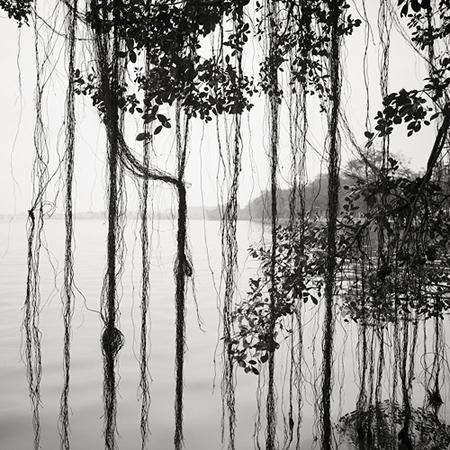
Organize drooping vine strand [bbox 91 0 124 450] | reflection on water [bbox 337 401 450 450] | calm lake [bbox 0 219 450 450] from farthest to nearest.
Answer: calm lake [bbox 0 219 450 450]
reflection on water [bbox 337 401 450 450]
drooping vine strand [bbox 91 0 124 450]

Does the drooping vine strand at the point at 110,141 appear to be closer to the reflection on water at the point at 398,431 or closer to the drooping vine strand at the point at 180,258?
the drooping vine strand at the point at 180,258

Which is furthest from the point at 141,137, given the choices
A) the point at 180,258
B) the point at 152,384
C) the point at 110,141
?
the point at 152,384

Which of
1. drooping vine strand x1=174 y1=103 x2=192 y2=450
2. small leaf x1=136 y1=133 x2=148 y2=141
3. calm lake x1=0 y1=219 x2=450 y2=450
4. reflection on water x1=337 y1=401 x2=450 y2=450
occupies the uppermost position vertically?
small leaf x1=136 y1=133 x2=148 y2=141

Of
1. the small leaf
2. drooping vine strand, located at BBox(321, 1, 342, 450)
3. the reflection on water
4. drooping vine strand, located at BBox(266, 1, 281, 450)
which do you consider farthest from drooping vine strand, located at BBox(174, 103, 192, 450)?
the reflection on water

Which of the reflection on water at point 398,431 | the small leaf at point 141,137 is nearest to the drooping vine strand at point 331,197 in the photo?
the small leaf at point 141,137

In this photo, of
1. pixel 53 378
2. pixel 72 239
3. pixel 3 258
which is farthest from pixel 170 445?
pixel 3 258

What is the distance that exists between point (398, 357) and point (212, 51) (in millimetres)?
1944

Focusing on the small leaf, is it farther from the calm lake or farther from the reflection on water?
the reflection on water

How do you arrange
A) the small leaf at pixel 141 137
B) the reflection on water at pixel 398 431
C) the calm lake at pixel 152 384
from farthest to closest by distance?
1. the calm lake at pixel 152 384
2. the reflection on water at pixel 398 431
3. the small leaf at pixel 141 137

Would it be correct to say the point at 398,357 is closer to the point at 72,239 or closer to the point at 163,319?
the point at 72,239

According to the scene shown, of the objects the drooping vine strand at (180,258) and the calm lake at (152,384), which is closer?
the drooping vine strand at (180,258)

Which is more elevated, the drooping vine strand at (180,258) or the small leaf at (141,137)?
the small leaf at (141,137)

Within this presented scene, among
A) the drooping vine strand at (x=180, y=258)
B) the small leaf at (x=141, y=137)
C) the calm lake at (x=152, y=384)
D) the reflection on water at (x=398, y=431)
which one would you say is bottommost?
the calm lake at (x=152, y=384)

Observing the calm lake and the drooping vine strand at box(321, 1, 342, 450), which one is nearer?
the drooping vine strand at box(321, 1, 342, 450)
